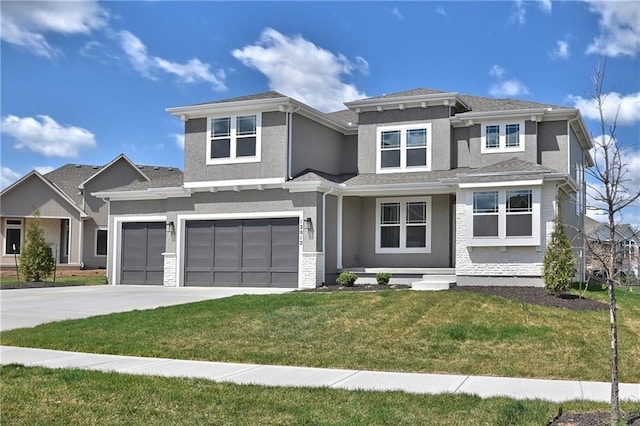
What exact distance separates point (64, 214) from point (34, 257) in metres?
12.3

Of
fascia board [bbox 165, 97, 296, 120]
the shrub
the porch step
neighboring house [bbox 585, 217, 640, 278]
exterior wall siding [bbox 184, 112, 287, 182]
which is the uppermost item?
fascia board [bbox 165, 97, 296, 120]

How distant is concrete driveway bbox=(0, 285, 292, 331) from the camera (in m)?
15.7

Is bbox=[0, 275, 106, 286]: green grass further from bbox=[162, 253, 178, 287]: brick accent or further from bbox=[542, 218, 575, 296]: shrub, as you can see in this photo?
bbox=[542, 218, 575, 296]: shrub

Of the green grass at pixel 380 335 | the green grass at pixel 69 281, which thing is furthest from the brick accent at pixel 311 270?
the green grass at pixel 69 281

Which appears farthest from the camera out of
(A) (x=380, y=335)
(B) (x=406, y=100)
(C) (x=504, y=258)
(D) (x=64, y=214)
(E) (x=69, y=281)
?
(D) (x=64, y=214)

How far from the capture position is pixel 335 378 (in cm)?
952

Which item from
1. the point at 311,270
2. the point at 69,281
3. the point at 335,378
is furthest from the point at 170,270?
the point at 335,378

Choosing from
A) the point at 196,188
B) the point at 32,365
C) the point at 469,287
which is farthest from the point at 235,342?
the point at 196,188

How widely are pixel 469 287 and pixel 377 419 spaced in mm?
11661

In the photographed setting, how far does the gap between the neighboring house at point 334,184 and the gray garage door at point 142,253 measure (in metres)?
0.27

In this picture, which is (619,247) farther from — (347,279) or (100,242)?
(100,242)

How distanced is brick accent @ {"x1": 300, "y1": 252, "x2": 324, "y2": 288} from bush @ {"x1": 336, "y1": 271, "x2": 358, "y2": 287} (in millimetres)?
802

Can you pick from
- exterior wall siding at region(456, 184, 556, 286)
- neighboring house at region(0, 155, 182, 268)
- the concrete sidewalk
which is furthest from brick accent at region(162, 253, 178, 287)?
neighboring house at region(0, 155, 182, 268)

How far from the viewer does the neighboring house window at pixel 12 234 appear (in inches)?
1447
